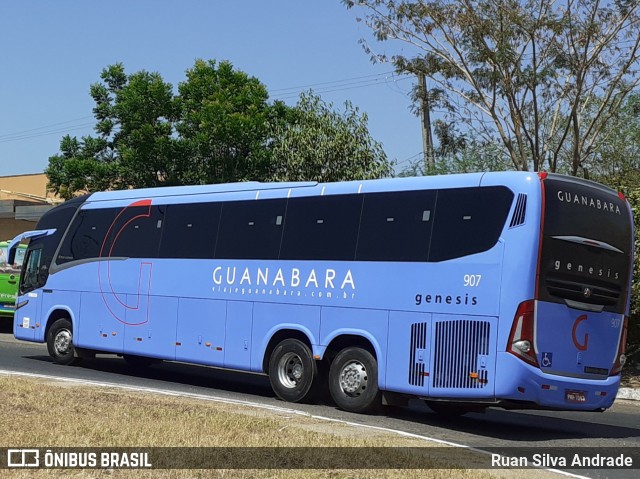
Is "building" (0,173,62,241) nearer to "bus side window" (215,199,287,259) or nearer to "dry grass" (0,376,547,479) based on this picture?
"bus side window" (215,199,287,259)

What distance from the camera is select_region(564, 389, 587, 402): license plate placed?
13.9 meters

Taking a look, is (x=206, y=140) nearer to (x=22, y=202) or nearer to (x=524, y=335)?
(x=22, y=202)

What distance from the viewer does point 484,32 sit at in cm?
2397

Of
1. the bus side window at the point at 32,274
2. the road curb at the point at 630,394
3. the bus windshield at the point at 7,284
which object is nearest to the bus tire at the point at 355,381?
the road curb at the point at 630,394

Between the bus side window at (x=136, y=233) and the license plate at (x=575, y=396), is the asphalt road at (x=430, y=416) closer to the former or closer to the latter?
the license plate at (x=575, y=396)

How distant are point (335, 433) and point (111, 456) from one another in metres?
3.28

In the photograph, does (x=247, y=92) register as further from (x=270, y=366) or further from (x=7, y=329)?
(x=270, y=366)

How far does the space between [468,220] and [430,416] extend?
343 centimetres

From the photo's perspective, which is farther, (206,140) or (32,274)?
(206,140)

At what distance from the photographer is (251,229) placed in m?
17.6

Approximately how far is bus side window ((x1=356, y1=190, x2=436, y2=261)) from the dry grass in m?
2.73

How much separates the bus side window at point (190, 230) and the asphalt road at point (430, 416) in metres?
2.25

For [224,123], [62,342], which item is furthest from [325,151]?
[62,342]

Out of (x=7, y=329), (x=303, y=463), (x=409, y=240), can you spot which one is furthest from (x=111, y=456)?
(x=7, y=329)
